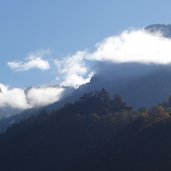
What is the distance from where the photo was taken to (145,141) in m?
109

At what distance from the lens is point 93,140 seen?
132 meters

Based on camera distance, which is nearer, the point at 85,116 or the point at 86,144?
the point at 86,144

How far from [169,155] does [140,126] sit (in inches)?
883

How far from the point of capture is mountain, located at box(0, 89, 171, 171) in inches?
4094

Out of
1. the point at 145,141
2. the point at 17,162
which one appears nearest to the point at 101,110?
the point at 17,162

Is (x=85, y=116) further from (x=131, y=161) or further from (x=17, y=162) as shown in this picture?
(x=131, y=161)

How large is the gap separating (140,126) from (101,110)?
35.9 m

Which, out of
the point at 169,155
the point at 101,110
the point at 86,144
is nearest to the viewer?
the point at 169,155

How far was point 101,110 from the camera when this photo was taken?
15475 cm

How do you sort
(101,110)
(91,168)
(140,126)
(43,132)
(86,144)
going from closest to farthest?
(91,168)
(140,126)
(86,144)
(43,132)
(101,110)

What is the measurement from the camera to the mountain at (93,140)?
341 feet

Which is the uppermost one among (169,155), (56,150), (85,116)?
(85,116)

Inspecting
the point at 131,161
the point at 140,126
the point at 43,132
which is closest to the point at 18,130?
the point at 43,132

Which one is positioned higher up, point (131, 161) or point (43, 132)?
point (43, 132)
